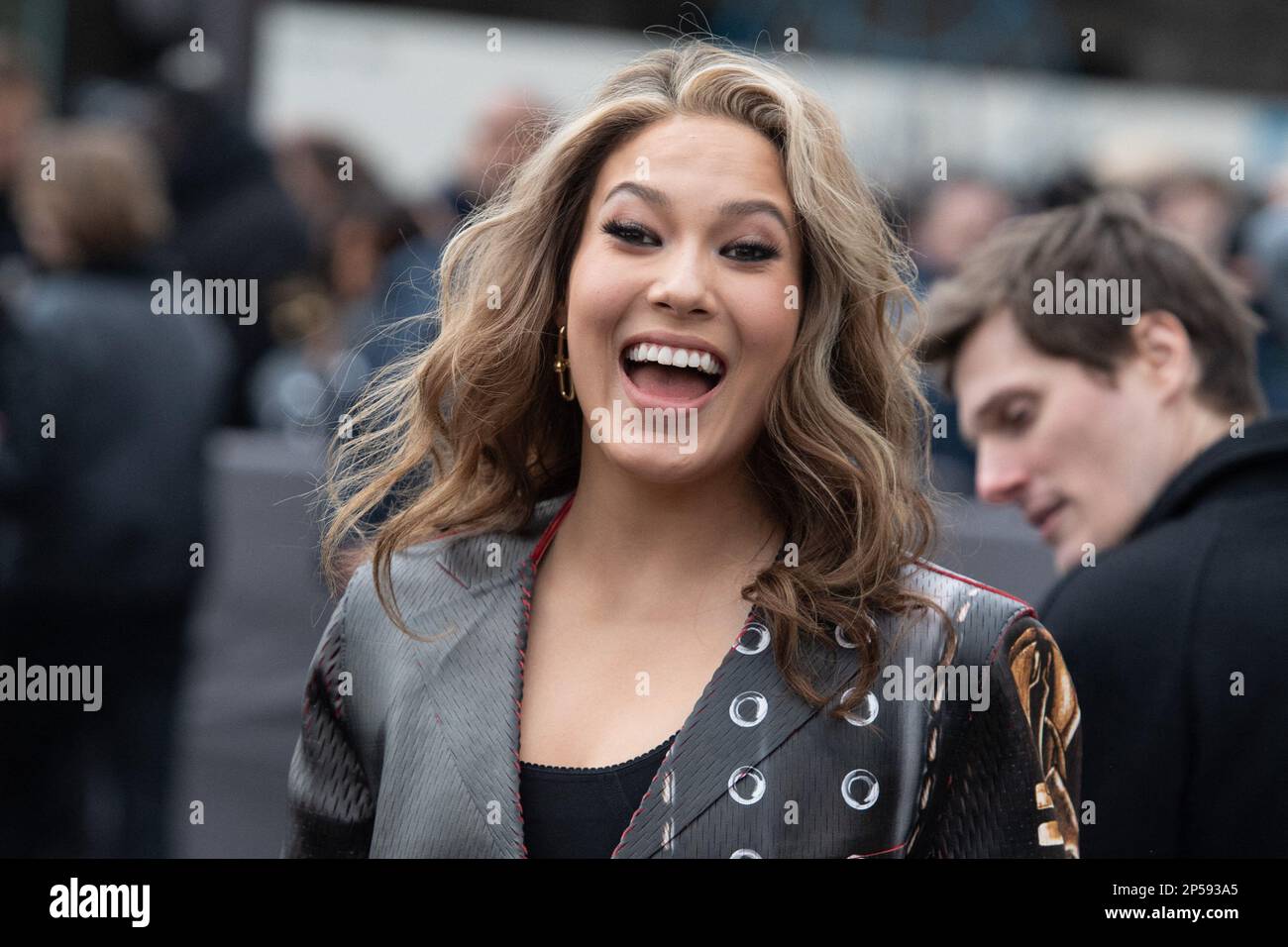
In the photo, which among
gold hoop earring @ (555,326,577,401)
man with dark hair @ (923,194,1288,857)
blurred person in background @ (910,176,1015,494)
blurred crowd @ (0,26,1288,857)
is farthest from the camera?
blurred person in background @ (910,176,1015,494)

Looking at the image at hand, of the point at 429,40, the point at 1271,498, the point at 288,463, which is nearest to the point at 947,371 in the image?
the point at 1271,498

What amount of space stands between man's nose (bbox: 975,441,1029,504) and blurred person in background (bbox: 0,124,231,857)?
2800 millimetres

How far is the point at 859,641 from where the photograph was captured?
2260 mm

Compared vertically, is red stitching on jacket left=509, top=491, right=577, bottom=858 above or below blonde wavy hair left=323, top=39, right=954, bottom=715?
below

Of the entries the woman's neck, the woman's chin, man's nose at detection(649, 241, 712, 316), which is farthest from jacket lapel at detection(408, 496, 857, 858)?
man's nose at detection(649, 241, 712, 316)

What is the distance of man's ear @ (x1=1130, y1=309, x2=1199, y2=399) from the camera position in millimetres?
3090

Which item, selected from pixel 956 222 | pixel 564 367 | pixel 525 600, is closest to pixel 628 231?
pixel 564 367

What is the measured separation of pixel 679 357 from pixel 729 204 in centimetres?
22

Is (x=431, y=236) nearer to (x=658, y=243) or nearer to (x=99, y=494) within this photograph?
(x=99, y=494)

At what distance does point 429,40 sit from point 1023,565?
18.1 ft

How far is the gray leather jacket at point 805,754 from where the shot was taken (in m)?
2.17

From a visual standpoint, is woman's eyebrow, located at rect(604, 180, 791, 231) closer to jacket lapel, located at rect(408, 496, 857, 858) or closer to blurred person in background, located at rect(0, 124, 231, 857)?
jacket lapel, located at rect(408, 496, 857, 858)

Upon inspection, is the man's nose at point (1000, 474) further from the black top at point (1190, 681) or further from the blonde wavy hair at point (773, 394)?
the blonde wavy hair at point (773, 394)
